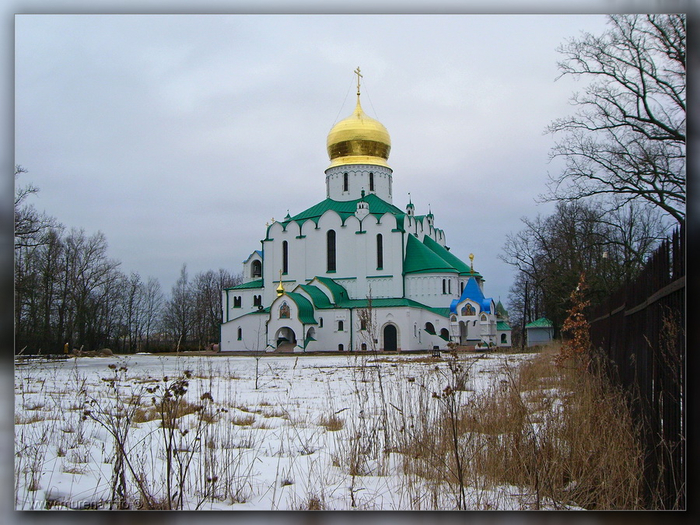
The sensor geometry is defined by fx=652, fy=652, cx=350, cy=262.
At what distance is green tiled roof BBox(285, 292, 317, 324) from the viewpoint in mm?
43688

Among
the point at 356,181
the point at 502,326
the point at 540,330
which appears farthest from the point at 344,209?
the point at 540,330

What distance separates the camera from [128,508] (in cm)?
491

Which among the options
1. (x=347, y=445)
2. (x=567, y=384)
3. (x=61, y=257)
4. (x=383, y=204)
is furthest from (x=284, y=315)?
(x=347, y=445)

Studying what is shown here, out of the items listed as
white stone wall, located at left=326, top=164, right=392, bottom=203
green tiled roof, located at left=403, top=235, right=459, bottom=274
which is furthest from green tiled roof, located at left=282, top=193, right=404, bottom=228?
green tiled roof, located at left=403, top=235, right=459, bottom=274

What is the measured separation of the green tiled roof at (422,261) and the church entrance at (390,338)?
15.2 feet

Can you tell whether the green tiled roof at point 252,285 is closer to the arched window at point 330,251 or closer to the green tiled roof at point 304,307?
the arched window at point 330,251

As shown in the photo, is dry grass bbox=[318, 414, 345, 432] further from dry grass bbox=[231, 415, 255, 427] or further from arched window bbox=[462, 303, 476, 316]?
arched window bbox=[462, 303, 476, 316]

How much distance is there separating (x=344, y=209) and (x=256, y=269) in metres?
9.44

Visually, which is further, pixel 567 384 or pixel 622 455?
pixel 567 384

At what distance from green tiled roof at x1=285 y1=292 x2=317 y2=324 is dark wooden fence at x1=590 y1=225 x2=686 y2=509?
37917 millimetres

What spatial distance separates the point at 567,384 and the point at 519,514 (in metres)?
5.47

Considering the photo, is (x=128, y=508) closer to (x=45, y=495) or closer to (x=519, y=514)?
(x=45, y=495)

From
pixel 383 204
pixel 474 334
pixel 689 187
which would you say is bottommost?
pixel 474 334

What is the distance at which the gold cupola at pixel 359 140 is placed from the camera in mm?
50312
